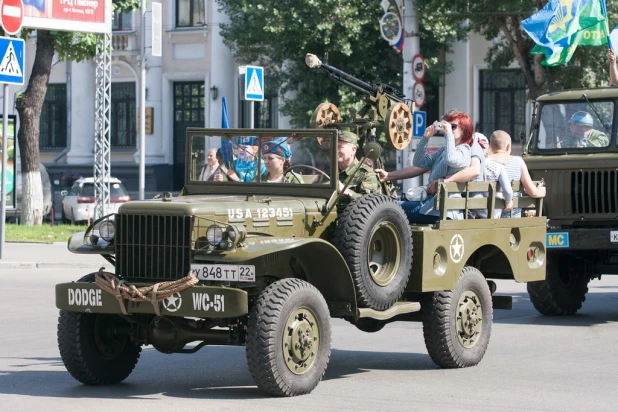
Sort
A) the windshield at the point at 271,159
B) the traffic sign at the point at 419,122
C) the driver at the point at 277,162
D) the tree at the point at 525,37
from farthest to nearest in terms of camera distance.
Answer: the tree at the point at 525,37, the traffic sign at the point at 419,122, the driver at the point at 277,162, the windshield at the point at 271,159

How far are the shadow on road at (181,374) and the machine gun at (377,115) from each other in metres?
1.76

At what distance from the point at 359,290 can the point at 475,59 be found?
2923 centimetres

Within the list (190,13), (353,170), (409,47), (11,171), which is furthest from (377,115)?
(190,13)

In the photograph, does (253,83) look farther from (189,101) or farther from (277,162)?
(189,101)

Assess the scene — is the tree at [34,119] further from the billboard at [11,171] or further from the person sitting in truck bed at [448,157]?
Result: the person sitting in truck bed at [448,157]

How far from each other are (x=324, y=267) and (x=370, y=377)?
3.47 feet

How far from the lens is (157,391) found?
8656 mm

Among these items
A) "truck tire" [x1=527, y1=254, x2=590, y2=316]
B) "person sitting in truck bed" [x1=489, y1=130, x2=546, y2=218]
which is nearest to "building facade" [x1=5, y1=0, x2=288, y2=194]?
"truck tire" [x1=527, y1=254, x2=590, y2=316]

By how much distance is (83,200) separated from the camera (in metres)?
35.1

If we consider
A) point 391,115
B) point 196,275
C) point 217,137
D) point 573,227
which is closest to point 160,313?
point 196,275

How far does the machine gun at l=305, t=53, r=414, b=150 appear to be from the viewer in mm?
9797

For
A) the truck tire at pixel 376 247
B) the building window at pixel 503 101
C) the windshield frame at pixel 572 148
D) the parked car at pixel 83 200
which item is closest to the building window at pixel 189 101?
the parked car at pixel 83 200

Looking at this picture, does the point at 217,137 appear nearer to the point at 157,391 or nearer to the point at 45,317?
the point at 157,391

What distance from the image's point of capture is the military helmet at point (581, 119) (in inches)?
561
